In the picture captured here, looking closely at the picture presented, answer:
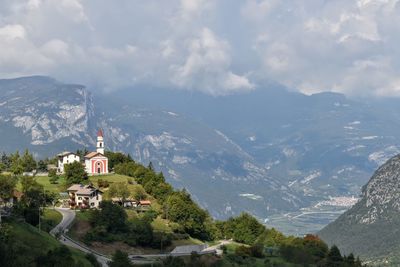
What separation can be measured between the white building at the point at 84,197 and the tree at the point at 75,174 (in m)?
12.7

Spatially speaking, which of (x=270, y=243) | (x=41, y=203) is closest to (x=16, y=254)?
(x=41, y=203)

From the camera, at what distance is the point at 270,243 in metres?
175

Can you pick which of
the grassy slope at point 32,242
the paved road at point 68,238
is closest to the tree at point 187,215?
the paved road at point 68,238

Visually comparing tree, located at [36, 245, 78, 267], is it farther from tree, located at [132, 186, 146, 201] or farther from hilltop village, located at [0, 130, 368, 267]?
tree, located at [132, 186, 146, 201]

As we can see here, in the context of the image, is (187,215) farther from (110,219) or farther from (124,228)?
(110,219)

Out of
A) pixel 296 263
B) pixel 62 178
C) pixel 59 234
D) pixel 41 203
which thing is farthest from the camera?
pixel 62 178

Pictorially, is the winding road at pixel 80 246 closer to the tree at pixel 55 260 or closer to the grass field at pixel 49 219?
the grass field at pixel 49 219

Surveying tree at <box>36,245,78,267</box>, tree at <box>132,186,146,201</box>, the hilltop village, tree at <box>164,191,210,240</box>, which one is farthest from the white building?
tree at <box>36,245,78,267</box>

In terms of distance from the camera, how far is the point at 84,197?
15975cm

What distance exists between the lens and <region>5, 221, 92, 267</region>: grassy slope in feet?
319

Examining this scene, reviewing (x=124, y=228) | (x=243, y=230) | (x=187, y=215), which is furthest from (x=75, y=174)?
(x=243, y=230)

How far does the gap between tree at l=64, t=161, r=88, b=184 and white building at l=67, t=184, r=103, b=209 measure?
12669mm

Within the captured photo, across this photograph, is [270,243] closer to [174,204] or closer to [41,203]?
[174,204]

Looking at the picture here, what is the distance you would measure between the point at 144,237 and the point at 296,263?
36.1 m
